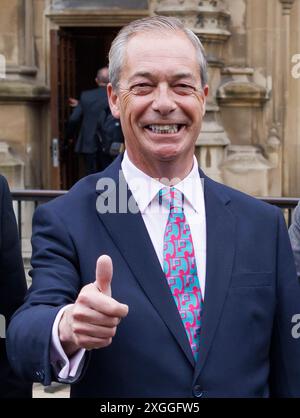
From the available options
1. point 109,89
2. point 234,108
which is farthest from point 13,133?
point 109,89

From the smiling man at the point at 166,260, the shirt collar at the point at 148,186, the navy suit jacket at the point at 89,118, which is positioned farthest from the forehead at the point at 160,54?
the navy suit jacket at the point at 89,118

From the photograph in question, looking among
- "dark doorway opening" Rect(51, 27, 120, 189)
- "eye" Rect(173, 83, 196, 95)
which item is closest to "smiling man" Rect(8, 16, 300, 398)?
"eye" Rect(173, 83, 196, 95)

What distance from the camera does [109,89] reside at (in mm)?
2865

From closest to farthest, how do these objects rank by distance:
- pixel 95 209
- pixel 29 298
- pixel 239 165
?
pixel 29 298, pixel 95 209, pixel 239 165

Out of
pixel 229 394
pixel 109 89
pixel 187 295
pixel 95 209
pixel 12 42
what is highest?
pixel 12 42

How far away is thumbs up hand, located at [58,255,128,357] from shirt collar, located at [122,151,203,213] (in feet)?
1.84

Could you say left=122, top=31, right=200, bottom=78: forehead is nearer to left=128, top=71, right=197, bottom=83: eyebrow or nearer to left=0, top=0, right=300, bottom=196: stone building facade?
left=128, top=71, right=197, bottom=83: eyebrow

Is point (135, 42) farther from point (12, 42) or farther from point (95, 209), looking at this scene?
point (12, 42)

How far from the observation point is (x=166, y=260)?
8.84 feet

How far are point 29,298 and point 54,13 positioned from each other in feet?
32.1

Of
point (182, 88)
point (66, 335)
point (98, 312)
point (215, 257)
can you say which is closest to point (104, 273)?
point (98, 312)

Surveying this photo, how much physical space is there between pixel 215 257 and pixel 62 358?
1.77 feet

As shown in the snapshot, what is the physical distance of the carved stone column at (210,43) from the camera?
1104 centimetres

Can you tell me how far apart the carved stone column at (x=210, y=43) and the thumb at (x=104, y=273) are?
29.5ft
